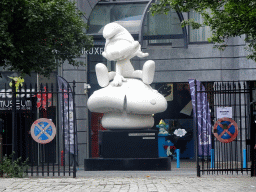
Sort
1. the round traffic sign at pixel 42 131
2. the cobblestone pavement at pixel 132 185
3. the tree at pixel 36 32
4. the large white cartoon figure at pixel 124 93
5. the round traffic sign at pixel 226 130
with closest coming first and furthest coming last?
the cobblestone pavement at pixel 132 185 → the round traffic sign at pixel 42 131 → the round traffic sign at pixel 226 130 → the tree at pixel 36 32 → the large white cartoon figure at pixel 124 93

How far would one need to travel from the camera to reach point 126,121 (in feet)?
48.4

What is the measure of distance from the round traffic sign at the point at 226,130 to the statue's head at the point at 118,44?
11.9 feet

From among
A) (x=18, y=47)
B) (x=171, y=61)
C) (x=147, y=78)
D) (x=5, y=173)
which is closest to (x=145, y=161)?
(x=147, y=78)

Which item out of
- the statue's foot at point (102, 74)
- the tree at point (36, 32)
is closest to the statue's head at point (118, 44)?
the statue's foot at point (102, 74)

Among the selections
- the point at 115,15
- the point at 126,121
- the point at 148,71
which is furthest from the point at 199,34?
the point at 126,121

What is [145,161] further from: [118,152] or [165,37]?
[165,37]

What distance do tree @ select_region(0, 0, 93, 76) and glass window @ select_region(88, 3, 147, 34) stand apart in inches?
194

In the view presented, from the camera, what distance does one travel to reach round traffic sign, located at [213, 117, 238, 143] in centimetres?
1264

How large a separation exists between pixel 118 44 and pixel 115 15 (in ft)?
22.6

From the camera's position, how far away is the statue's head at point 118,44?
48.3 feet

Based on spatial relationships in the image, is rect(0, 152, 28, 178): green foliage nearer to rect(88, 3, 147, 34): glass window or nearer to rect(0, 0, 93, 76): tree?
rect(0, 0, 93, 76): tree

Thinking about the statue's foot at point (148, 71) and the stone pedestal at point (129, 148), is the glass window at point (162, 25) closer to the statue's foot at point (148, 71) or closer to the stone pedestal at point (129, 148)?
the statue's foot at point (148, 71)

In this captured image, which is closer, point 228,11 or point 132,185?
point 132,185

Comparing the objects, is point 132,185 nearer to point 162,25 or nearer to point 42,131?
point 42,131
